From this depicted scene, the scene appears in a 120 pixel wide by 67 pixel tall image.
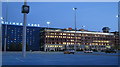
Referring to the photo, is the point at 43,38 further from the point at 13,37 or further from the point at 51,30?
the point at 13,37

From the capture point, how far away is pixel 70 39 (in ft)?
528

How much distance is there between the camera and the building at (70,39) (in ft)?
503

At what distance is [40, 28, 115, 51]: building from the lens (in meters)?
153

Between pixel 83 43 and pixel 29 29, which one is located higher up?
pixel 29 29

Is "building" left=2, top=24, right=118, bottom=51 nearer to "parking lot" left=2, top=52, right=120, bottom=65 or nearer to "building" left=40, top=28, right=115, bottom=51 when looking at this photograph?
"building" left=40, top=28, right=115, bottom=51

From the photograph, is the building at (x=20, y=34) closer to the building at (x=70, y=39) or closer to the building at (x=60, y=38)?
the building at (x=60, y=38)

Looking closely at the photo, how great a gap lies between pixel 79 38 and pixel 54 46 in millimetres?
21935

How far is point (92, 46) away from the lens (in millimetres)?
168500

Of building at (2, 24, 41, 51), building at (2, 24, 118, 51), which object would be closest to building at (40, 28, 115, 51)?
building at (2, 24, 118, 51)

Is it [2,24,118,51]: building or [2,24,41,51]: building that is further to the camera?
[2,24,41,51]: building

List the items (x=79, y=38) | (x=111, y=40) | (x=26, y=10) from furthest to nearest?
1. (x=111, y=40)
2. (x=79, y=38)
3. (x=26, y=10)

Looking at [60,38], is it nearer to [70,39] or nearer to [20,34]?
[70,39]

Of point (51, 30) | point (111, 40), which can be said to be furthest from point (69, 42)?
point (111, 40)

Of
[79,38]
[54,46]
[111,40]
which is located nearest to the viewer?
[54,46]
